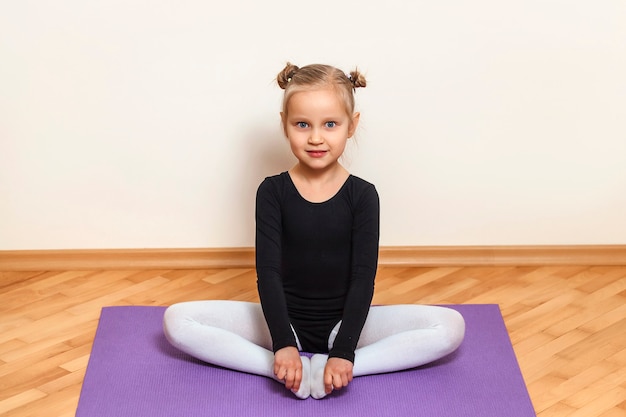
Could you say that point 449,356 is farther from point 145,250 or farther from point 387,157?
point 145,250

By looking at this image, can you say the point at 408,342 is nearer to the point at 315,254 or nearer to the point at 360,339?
the point at 360,339

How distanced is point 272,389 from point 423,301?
565mm

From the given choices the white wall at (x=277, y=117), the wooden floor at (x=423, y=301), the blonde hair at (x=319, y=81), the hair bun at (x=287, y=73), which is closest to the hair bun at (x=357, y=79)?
the blonde hair at (x=319, y=81)

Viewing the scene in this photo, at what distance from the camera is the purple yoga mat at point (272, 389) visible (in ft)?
5.81

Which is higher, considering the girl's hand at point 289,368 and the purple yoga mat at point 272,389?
the girl's hand at point 289,368

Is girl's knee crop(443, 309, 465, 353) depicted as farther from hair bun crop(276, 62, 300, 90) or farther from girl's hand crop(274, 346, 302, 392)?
hair bun crop(276, 62, 300, 90)

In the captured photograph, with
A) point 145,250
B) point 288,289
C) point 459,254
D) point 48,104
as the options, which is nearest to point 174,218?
point 145,250

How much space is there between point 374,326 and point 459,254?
1.84 feet

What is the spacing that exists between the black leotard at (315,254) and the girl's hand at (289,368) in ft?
0.33

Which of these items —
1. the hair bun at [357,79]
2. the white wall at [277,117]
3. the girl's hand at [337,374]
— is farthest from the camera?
the white wall at [277,117]

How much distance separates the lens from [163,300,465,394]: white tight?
6.17 ft

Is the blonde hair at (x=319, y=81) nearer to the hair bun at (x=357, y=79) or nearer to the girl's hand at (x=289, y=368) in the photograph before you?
the hair bun at (x=357, y=79)

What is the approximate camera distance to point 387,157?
2.37m

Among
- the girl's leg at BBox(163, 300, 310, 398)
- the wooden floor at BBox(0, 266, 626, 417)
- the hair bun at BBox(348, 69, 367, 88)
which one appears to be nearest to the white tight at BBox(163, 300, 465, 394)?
the girl's leg at BBox(163, 300, 310, 398)
